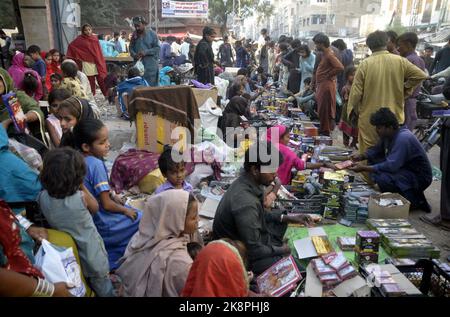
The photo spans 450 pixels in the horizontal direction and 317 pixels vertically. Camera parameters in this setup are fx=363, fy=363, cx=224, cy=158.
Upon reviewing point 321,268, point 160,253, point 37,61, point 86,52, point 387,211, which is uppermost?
point 86,52

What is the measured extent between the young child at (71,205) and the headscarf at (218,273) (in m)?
0.87

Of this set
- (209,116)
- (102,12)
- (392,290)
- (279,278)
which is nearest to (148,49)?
(209,116)

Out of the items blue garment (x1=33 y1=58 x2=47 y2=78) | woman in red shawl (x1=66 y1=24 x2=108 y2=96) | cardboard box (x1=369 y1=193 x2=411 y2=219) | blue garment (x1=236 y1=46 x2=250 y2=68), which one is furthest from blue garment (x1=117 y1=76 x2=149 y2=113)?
blue garment (x1=236 y1=46 x2=250 y2=68)

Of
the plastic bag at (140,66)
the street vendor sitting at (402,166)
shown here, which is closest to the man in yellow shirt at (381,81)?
the street vendor sitting at (402,166)

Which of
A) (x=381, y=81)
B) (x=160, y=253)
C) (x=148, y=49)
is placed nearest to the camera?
(x=160, y=253)

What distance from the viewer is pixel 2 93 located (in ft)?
10.8

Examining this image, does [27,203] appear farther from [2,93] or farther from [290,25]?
[290,25]

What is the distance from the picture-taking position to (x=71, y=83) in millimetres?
4961

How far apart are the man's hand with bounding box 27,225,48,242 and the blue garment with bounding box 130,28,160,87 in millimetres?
5711

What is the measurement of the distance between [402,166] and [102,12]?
25670 mm

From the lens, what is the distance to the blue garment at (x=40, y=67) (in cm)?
690

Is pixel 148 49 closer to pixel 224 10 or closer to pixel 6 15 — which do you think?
pixel 6 15

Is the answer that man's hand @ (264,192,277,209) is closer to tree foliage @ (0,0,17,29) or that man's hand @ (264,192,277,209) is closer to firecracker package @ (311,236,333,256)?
firecracker package @ (311,236,333,256)
